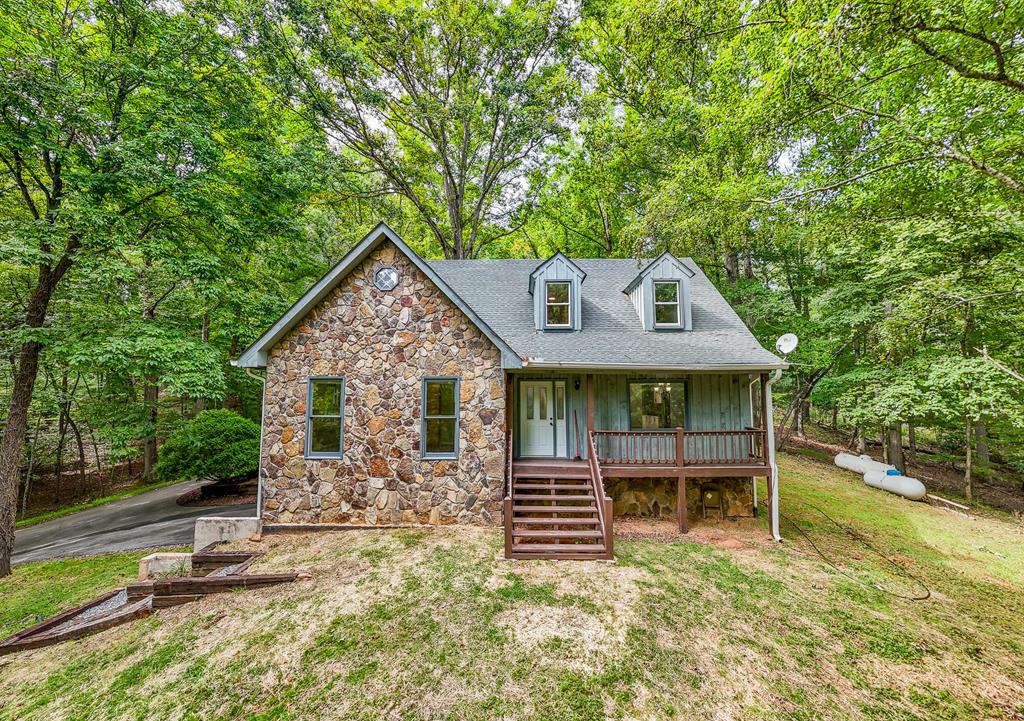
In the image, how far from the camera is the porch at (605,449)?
7020 millimetres

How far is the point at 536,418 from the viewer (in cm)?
955

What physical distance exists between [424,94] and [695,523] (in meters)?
17.1

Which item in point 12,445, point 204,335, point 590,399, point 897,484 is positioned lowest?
point 897,484

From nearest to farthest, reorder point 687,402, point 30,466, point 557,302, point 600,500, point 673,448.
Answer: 1. point 600,500
2. point 673,448
3. point 687,402
4. point 557,302
5. point 30,466

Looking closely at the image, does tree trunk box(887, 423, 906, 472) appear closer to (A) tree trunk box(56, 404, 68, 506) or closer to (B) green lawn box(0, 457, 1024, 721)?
(B) green lawn box(0, 457, 1024, 721)

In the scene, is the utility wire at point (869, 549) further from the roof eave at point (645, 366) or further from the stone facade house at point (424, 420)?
the roof eave at point (645, 366)

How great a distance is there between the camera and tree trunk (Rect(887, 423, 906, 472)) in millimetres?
13656

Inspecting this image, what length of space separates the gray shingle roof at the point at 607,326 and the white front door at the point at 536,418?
120cm

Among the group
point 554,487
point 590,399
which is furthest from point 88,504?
point 590,399

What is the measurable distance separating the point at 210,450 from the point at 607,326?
41.4 ft

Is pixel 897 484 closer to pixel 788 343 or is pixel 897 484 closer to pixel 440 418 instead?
pixel 788 343

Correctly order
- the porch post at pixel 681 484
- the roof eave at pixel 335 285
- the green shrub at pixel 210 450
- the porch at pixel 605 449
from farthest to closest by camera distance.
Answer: the green shrub at pixel 210 450, the porch post at pixel 681 484, the roof eave at pixel 335 285, the porch at pixel 605 449

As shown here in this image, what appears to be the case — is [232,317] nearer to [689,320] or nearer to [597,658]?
[597,658]

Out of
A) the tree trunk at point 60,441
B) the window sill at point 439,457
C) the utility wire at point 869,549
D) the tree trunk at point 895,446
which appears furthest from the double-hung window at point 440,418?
the tree trunk at point 60,441
